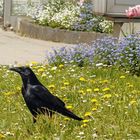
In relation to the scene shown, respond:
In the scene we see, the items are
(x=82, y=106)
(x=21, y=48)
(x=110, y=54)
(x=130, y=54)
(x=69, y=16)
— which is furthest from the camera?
(x=69, y=16)

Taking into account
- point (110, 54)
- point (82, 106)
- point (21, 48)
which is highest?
point (110, 54)

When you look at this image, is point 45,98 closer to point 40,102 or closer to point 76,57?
point 40,102

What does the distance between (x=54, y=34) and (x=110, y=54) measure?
4.88 m

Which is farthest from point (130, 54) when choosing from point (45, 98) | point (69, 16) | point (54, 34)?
point (69, 16)

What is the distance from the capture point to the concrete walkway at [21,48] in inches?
431

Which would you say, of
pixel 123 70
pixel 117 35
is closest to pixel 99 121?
pixel 123 70

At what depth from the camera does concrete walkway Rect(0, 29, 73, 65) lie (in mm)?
10938

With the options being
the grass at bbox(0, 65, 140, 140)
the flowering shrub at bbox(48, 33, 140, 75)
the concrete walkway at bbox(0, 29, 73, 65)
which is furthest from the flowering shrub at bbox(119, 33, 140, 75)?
the concrete walkway at bbox(0, 29, 73, 65)

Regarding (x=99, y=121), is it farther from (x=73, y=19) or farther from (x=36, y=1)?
(x=36, y=1)

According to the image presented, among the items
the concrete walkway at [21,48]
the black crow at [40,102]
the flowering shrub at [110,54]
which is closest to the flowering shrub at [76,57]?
the flowering shrub at [110,54]

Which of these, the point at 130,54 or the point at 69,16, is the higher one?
the point at 69,16

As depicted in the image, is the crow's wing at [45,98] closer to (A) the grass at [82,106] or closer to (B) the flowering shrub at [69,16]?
(A) the grass at [82,106]

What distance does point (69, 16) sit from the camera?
14.1 meters

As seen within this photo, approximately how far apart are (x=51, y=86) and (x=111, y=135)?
6.74ft
